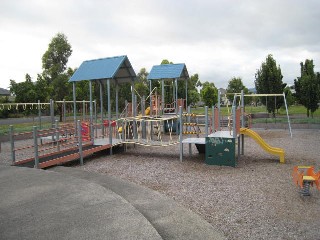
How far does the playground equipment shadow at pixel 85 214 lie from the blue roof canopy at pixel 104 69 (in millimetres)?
6494

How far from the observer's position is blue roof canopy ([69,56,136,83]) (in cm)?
1241

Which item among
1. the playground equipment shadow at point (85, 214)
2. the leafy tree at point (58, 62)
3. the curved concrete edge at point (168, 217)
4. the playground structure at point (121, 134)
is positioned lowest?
the curved concrete edge at point (168, 217)

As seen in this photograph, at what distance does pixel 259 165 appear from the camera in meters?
10.1

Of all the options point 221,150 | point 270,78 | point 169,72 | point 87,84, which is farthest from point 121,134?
point 87,84

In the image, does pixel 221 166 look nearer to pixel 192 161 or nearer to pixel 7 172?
pixel 192 161

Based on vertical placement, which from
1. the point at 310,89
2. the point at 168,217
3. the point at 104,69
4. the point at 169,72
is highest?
the point at 169,72

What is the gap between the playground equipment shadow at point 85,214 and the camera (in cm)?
402

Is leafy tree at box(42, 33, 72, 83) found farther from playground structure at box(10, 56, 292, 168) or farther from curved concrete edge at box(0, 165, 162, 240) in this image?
curved concrete edge at box(0, 165, 162, 240)

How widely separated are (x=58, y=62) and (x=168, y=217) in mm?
38213

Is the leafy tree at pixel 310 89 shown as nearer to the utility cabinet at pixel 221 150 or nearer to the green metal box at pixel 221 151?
the utility cabinet at pixel 221 150

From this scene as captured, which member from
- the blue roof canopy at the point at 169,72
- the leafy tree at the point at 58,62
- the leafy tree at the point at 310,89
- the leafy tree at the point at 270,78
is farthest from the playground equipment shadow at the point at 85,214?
the leafy tree at the point at 58,62

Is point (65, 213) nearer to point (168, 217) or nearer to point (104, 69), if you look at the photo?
point (168, 217)

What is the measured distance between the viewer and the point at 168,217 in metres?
5.07

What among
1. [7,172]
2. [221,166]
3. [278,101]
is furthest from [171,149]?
[278,101]
